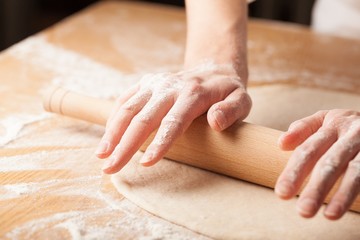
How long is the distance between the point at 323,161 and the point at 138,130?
37 centimetres

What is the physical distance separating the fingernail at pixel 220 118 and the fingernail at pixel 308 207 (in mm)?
290

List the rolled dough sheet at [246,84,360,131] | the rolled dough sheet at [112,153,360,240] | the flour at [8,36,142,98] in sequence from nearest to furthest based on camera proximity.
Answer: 1. the rolled dough sheet at [112,153,360,240]
2. the rolled dough sheet at [246,84,360,131]
3. the flour at [8,36,142,98]

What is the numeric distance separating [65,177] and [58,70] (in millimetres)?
636

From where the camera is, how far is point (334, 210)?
0.87 meters

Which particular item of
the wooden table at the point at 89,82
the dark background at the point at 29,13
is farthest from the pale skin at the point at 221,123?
the dark background at the point at 29,13

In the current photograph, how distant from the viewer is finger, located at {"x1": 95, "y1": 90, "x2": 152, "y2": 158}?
1.09 metres

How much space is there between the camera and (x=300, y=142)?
104 centimetres

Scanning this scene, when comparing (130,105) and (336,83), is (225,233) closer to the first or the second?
(130,105)

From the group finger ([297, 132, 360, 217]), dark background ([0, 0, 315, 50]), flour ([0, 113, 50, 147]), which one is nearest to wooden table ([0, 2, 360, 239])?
flour ([0, 113, 50, 147])

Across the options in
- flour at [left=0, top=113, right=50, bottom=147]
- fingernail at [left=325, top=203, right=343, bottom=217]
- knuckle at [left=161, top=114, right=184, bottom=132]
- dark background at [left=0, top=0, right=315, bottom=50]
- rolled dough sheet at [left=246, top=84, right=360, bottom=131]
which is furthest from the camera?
dark background at [left=0, top=0, right=315, bottom=50]

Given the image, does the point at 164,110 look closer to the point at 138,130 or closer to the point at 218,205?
the point at 138,130

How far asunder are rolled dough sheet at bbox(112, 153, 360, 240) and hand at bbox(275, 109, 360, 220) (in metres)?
0.11

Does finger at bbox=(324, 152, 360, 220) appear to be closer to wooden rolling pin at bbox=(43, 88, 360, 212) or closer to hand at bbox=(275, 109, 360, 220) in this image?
hand at bbox=(275, 109, 360, 220)

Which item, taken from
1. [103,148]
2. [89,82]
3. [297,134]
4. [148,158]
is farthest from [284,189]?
[89,82]
